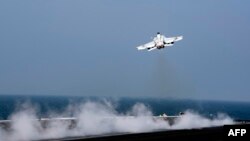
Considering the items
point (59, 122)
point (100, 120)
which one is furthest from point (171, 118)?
point (59, 122)

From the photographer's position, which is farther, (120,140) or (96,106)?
(96,106)

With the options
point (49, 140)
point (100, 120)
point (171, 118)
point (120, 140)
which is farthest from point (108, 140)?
point (171, 118)

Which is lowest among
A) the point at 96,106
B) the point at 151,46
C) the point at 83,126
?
the point at 83,126

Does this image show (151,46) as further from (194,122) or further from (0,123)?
(0,123)

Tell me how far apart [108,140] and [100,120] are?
1612cm

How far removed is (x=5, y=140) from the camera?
34938 mm

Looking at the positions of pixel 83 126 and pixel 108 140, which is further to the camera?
pixel 83 126

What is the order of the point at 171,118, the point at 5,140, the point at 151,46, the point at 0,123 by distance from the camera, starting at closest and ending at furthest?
the point at 5,140
the point at 0,123
the point at 151,46
the point at 171,118

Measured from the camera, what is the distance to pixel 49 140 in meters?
35.4

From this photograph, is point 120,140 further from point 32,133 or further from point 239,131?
point 239,131

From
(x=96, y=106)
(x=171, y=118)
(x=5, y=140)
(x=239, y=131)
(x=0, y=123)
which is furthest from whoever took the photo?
(x=171, y=118)

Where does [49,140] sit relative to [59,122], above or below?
below

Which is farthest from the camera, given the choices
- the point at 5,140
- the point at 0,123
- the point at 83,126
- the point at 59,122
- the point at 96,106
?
the point at 96,106

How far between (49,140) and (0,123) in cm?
506
